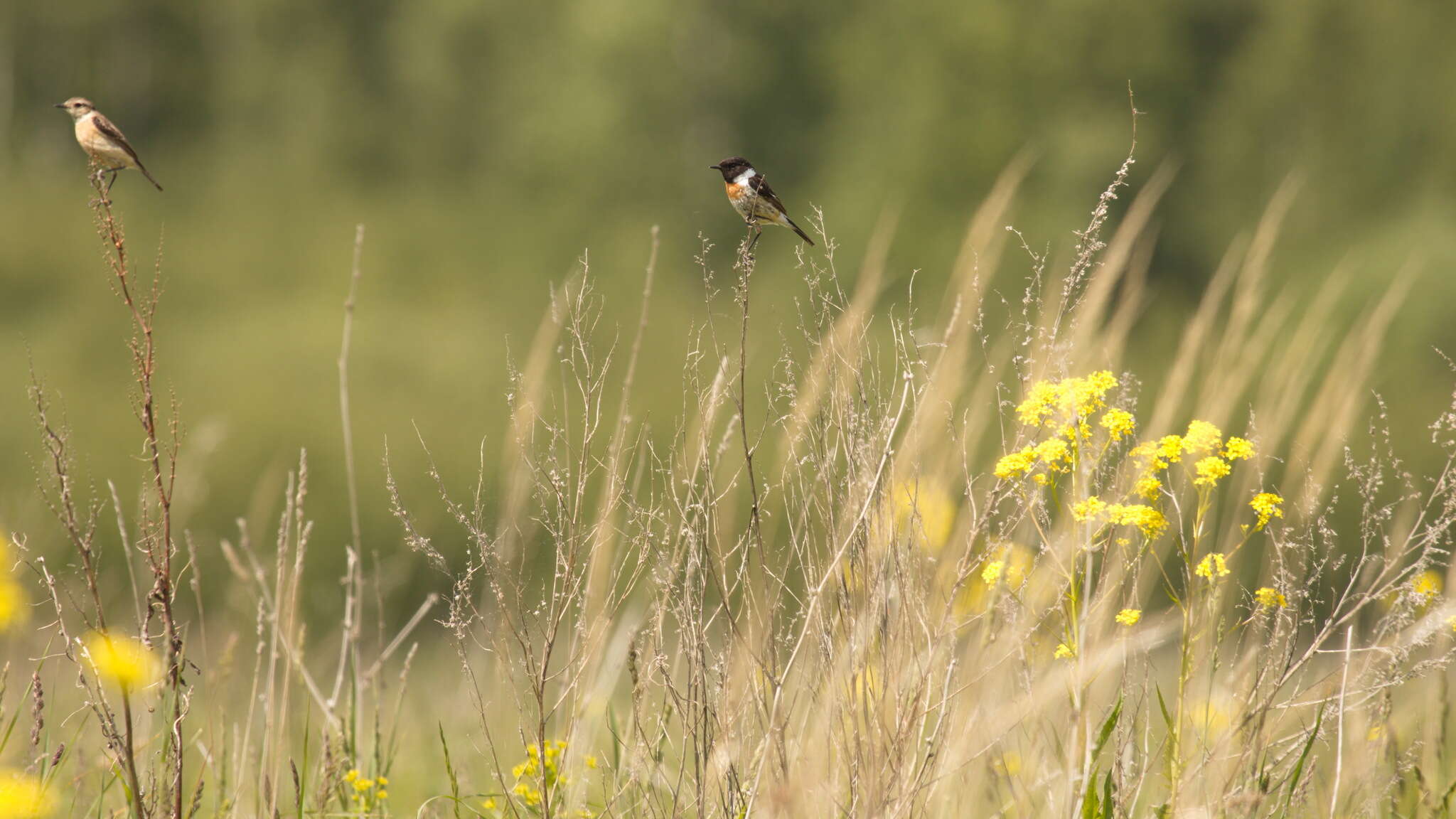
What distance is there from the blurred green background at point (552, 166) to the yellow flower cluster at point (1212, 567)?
1001cm

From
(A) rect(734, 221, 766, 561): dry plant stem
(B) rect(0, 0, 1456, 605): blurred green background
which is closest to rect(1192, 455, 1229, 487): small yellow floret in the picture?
(A) rect(734, 221, 766, 561): dry plant stem

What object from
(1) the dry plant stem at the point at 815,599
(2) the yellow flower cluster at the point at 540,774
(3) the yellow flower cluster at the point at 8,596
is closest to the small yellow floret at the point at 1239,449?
(1) the dry plant stem at the point at 815,599

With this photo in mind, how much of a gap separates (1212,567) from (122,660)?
174 centimetres

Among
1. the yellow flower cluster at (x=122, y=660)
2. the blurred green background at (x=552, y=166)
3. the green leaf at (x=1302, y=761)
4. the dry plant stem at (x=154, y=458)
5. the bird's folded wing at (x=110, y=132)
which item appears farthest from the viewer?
the blurred green background at (x=552, y=166)

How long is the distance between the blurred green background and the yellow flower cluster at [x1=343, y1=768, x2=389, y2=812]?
9451mm

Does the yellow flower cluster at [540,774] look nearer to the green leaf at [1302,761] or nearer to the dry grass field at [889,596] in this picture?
the dry grass field at [889,596]

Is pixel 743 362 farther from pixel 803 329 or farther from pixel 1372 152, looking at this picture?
pixel 1372 152

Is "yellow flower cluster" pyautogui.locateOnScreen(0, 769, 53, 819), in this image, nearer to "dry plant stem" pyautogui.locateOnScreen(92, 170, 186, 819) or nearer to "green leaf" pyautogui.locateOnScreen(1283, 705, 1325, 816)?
"dry plant stem" pyautogui.locateOnScreen(92, 170, 186, 819)

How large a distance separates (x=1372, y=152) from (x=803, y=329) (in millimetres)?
15236

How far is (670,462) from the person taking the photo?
7.41 feet

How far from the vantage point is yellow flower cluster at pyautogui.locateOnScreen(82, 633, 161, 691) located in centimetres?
155

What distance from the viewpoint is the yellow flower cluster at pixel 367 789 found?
242 centimetres

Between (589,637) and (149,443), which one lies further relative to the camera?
(589,637)

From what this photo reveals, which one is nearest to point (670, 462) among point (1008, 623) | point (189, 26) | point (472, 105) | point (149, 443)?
point (1008, 623)
